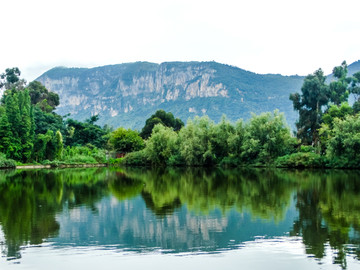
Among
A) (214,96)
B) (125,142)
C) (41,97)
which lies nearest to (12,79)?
(41,97)

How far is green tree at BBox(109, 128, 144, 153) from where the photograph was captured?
73.0 metres

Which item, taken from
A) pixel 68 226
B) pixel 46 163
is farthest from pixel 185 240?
pixel 46 163

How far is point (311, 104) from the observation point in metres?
58.1

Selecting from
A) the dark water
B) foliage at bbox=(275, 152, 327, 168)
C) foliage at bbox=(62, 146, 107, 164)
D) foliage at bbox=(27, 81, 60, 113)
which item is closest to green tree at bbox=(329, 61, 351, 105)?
foliage at bbox=(275, 152, 327, 168)

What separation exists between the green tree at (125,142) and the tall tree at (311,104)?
2851 centimetres

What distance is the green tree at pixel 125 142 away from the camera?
73000mm

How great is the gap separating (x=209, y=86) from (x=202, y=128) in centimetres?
11633

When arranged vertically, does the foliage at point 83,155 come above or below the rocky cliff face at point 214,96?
below

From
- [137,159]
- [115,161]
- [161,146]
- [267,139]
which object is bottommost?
[115,161]

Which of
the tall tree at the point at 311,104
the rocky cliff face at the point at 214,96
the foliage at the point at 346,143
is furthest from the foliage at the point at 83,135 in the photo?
the rocky cliff face at the point at 214,96

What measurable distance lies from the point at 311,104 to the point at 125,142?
32068mm

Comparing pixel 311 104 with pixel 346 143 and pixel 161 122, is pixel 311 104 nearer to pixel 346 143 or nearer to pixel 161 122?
pixel 346 143

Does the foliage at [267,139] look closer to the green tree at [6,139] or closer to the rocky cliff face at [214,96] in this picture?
the green tree at [6,139]

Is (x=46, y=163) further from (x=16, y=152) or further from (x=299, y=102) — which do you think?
(x=299, y=102)
